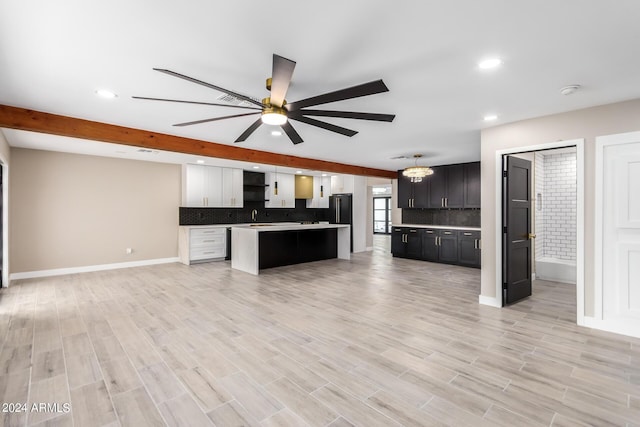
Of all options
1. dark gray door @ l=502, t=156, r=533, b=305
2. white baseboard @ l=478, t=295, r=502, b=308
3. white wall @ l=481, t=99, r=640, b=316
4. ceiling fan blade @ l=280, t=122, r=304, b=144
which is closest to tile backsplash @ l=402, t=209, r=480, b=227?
dark gray door @ l=502, t=156, r=533, b=305

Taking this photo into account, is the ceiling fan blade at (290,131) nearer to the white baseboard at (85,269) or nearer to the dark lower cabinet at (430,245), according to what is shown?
the dark lower cabinet at (430,245)

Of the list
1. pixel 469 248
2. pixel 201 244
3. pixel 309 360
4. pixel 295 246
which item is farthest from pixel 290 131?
pixel 469 248

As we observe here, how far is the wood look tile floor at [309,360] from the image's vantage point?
75.0 inches

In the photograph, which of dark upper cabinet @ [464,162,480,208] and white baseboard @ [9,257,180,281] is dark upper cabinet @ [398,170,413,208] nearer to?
dark upper cabinet @ [464,162,480,208]

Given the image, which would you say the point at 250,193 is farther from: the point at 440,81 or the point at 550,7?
the point at 550,7

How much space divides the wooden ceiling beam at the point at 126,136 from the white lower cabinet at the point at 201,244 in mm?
2682

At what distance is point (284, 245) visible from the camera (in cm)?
679

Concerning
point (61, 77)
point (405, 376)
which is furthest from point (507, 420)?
point (61, 77)

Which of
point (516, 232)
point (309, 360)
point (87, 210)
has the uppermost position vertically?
point (87, 210)

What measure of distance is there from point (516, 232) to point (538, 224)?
6.44 feet

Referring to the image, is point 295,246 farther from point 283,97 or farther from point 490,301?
point 283,97

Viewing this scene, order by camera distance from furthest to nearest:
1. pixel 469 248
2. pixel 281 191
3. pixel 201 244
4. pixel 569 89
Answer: pixel 281 191
pixel 201 244
pixel 469 248
pixel 569 89

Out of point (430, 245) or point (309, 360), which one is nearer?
point (309, 360)

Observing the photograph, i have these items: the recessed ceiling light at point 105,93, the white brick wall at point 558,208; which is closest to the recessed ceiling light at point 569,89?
the white brick wall at point 558,208
